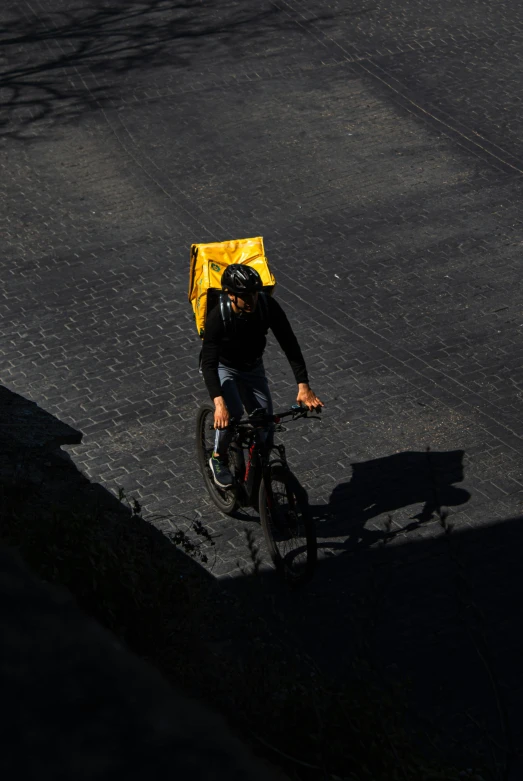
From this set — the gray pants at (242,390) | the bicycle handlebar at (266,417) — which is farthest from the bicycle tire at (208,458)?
the bicycle handlebar at (266,417)

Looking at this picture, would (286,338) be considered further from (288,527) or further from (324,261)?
(324,261)

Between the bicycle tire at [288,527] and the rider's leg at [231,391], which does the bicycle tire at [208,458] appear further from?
the bicycle tire at [288,527]

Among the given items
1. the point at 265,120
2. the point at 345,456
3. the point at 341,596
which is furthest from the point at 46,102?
the point at 341,596

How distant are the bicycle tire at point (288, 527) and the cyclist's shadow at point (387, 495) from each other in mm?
438

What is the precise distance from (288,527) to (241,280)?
1649mm

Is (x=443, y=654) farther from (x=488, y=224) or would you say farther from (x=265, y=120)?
(x=265, y=120)

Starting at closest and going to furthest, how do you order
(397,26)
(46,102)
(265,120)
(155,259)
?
1. (155,259)
2. (265,120)
3. (46,102)
4. (397,26)

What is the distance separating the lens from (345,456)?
8.43 metres

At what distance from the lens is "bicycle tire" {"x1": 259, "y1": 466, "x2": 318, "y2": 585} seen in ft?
22.0

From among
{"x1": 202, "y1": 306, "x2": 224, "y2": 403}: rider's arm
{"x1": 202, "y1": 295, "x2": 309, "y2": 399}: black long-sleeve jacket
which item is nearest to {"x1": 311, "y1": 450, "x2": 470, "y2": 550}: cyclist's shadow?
{"x1": 202, "y1": 295, "x2": 309, "y2": 399}: black long-sleeve jacket

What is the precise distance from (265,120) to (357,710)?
12543 millimetres

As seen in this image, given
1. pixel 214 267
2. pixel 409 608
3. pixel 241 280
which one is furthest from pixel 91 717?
pixel 214 267

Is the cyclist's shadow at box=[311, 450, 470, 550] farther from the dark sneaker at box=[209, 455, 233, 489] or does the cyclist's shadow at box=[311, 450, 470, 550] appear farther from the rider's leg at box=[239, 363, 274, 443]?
the rider's leg at box=[239, 363, 274, 443]

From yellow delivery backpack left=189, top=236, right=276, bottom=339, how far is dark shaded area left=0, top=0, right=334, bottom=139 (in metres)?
→ 9.20
